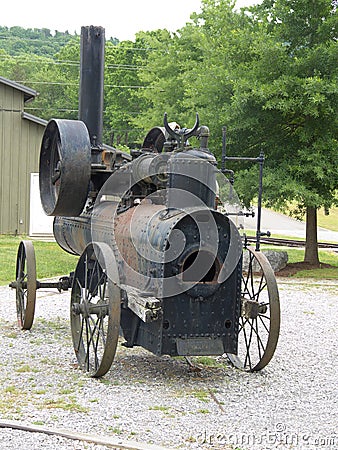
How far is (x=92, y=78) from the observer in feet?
33.6

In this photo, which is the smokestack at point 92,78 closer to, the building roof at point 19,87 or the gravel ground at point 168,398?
the gravel ground at point 168,398

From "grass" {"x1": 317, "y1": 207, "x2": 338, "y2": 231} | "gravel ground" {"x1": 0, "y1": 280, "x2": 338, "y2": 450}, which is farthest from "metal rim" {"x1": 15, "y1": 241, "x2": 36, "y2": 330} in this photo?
"grass" {"x1": 317, "y1": 207, "x2": 338, "y2": 231}

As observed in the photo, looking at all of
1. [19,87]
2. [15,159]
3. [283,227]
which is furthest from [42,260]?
[283,227]

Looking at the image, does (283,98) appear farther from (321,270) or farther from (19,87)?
(19,87)

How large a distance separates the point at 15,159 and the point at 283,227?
14.3 meters

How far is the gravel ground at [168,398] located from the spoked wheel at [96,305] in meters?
0.18

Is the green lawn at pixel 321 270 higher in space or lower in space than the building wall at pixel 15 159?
lower

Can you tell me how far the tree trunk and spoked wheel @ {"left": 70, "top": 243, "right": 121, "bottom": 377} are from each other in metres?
9.47

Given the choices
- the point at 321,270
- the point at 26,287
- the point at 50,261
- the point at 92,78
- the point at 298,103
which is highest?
the point at 298,103

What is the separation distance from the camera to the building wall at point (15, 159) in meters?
19.7

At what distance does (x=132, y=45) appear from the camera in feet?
171

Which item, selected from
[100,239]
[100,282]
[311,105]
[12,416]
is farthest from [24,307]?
[311,105]

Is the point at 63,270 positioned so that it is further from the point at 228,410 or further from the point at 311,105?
the point at 228,410

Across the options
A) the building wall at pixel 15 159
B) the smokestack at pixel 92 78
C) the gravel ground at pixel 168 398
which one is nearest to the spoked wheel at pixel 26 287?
the gravel ground at pixel 168 398
